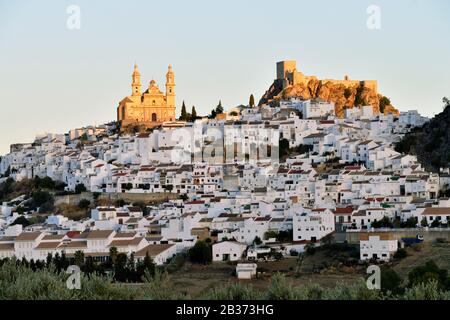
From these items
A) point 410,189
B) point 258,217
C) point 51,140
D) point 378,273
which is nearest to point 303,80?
point 51,140

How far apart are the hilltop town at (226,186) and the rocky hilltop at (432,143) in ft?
2.53

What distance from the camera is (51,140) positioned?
44.7 metres

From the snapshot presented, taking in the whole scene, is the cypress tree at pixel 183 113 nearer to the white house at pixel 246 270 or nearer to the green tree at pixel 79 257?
the green tree at pixel 79 257

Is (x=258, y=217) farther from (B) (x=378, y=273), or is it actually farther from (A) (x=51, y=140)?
(A) (x=51, y=140)

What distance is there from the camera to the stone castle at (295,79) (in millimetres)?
46656

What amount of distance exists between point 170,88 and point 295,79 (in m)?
5.87

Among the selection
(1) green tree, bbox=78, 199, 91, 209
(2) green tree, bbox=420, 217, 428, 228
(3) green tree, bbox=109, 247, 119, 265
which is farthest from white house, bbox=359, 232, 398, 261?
(1) green tree, bbox=78, 199, 91, 209

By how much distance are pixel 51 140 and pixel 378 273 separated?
2838 centimetres

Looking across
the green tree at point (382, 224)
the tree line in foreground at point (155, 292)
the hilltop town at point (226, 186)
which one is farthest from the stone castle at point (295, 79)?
the tree line in foreground at point (155, 292)

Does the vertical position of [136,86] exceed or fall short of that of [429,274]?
it exceeds it

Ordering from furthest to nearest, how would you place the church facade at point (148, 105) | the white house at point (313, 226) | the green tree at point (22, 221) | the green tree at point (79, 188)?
1. the church facade at point (148, 105)
2. the green tree at point (79, 188)
3. the green tree at point (22, 221)
4. the white house at point (313, 226)

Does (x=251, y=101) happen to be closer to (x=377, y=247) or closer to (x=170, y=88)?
(x=170, y=88)

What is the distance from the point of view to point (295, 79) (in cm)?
4741

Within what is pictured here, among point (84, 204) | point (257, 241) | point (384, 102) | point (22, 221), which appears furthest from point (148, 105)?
point (257, 241)
